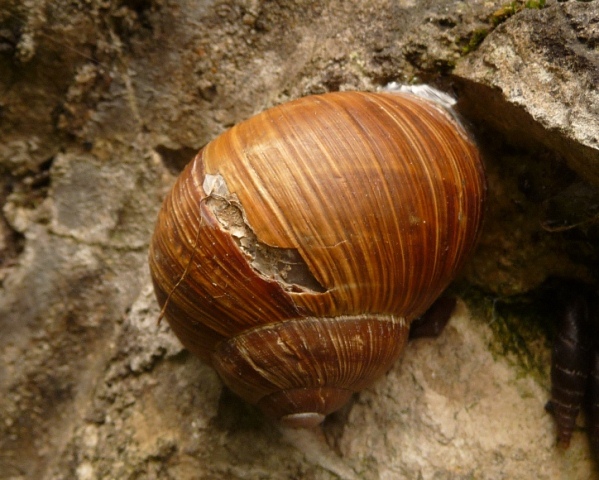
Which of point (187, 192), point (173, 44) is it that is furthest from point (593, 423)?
point (173, 44)

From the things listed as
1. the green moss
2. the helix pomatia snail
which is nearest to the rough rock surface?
the green moss

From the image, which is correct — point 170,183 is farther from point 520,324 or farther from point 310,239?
point 520,324

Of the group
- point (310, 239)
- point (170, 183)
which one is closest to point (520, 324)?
point (310, 239)

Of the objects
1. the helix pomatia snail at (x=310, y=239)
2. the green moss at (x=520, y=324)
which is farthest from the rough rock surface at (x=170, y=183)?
the helix pomatia snail at (x=310, y=239)

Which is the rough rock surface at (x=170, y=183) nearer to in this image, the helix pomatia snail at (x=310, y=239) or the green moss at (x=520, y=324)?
the green moss at (x=520, y=324)

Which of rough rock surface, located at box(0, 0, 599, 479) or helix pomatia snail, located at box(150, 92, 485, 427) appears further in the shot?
rough rock surface, located at box(0, 0, 599, 479)

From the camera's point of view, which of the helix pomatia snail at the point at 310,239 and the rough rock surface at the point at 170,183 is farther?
the rough rock surface at the point at 170,183

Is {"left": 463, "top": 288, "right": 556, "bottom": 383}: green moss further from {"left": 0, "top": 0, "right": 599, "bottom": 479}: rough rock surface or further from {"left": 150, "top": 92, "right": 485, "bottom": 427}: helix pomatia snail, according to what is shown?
{"left": 150, "top": 92, "right": 485, "bottom": 427}: helix pomatia snail
